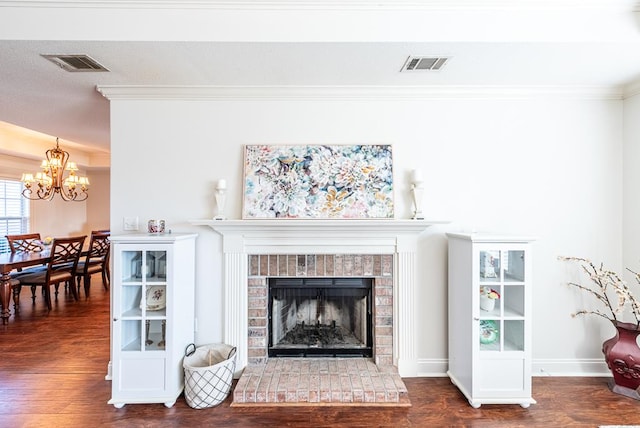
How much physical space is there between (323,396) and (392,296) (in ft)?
3.16

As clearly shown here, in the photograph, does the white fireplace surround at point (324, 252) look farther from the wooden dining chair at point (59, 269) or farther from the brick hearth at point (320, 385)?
the wooden dining chair at point (59, 269)

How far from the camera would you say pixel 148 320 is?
241cm

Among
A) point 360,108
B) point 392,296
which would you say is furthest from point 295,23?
point 392,296

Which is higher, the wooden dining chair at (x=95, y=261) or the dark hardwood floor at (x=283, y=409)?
the wooden dining chair at (x=95, y=261)

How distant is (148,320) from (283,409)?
4.03 feet

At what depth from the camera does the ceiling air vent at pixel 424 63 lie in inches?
86.4

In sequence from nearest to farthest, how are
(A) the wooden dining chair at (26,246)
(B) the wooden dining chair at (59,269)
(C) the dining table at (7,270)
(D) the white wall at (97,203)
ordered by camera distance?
(C) the dining table at (7,270)
(B) the wooden dining chair at (59,269)
(A) the wooden dining chair at (26,246)
(D) the white wall at (97,203)

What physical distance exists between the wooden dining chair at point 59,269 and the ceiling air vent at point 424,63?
5.11 metres

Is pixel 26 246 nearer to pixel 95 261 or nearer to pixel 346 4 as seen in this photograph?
pixel 95 261

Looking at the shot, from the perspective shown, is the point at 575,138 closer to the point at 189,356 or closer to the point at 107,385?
the point at 189,356

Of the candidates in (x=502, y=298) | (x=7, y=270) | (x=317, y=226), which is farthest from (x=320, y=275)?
(x=7, y=270)

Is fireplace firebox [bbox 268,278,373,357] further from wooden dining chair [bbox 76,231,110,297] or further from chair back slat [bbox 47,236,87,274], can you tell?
wooden dining chair [bbox 76,231,110,297]

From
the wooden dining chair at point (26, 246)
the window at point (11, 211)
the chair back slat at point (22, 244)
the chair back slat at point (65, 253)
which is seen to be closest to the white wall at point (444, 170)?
the chair back slat at point (65, 253)

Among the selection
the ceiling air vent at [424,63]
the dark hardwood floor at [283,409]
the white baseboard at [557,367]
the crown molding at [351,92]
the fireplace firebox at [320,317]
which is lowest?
the dark hardwood floor at [283,409]
